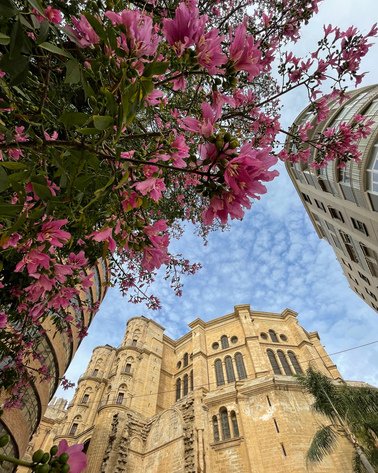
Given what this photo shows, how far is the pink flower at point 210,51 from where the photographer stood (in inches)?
53.6

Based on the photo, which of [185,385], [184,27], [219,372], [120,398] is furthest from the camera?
[185,385]

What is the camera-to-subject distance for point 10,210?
1.02 m

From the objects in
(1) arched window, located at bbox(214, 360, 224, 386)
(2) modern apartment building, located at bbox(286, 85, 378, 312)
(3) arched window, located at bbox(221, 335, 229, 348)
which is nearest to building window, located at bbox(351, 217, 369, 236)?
(2) modern apartment building, located at bbox(286, 85, 378, 312)

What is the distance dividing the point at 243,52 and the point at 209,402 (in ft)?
80.3

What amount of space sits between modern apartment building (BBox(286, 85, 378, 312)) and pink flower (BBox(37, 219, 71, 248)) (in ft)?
43.9

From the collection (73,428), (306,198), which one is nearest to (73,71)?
(306,198)

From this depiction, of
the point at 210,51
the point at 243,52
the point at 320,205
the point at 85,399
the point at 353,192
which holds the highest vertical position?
the point at 320,205

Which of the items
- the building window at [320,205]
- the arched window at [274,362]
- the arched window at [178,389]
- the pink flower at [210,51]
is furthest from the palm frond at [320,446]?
the arched window at [178,389]

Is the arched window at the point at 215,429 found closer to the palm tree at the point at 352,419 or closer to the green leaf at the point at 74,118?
the palm tree at the point at 352,419

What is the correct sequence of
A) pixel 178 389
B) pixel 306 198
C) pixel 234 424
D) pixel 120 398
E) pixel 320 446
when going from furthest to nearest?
pixel 178 389
pixel 120 398
pixel 306 198
pixel 234 424
pixel 320 446

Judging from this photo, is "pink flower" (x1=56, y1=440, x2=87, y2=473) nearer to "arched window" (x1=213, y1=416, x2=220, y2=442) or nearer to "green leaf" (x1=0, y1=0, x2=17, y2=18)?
"green leaf" (x1=0, y1=0, x2=17, y2=18)

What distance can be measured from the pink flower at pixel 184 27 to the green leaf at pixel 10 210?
108 cm

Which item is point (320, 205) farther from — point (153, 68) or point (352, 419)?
point (153, 68)

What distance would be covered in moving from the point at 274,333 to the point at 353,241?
15.6m
